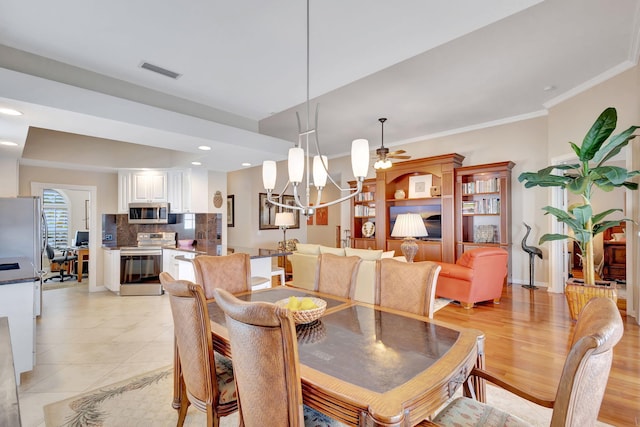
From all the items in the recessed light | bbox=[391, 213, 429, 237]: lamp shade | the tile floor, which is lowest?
the tile floor

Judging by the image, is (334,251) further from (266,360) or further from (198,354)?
(266,360)

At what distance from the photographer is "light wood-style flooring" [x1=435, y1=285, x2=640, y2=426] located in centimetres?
218

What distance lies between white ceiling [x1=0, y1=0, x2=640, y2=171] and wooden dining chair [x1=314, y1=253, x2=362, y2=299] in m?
1.65

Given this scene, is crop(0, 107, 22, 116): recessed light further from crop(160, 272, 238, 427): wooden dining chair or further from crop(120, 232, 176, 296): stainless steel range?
crop(120, 232, 176, 296): stainless steel range

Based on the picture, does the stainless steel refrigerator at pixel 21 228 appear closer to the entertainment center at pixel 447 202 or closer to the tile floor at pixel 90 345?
the tile floor at pixel 90 345

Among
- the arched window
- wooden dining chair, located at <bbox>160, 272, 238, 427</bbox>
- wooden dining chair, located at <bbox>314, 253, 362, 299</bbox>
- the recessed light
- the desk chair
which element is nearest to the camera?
wooden dining chair, located at <bbox>160, 272, 238, 427</bbox>

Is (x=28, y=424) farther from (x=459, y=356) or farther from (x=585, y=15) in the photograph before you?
(x=585, y=15)

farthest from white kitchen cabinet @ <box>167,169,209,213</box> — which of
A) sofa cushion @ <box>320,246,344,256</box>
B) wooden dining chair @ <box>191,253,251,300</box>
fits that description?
wooden dining chair @ <box>191,253,251,300</box>

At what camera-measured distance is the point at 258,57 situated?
101 inches

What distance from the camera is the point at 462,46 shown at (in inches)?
125

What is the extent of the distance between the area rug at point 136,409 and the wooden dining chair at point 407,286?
92cm

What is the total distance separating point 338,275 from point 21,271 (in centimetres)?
276

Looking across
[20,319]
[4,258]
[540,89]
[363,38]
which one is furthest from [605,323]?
[4,258]

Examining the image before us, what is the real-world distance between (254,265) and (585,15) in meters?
4.33
